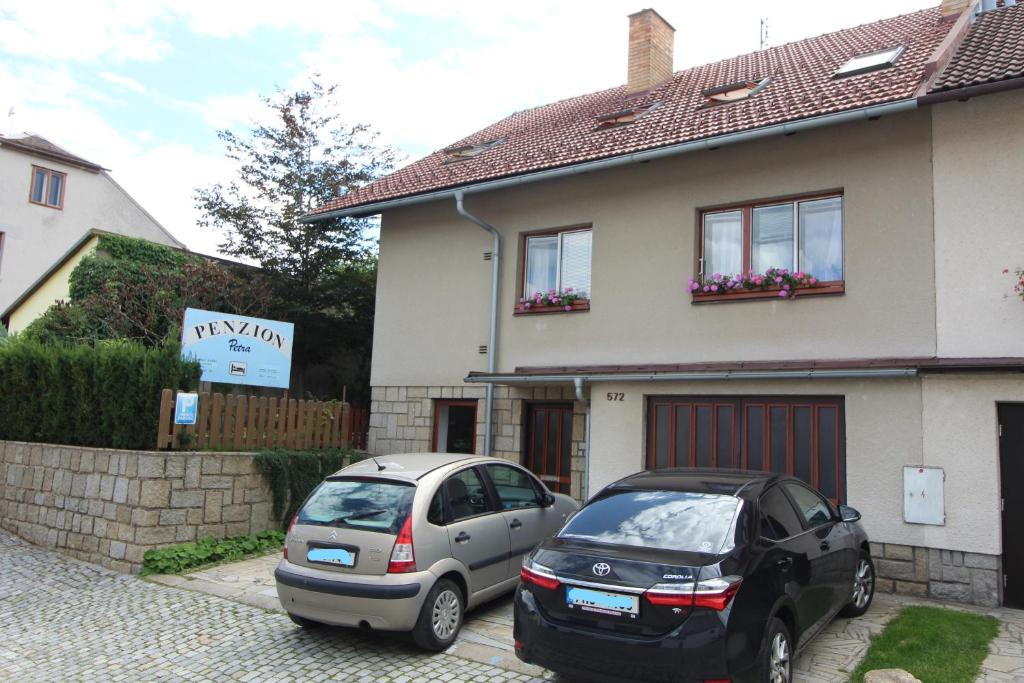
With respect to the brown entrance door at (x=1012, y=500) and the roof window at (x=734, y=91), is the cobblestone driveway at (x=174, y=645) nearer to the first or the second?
the brown entrance door at (x=1012, y=500)

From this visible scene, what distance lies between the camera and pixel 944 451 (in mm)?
7992

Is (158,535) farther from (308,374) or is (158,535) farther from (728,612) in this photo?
(308,374)

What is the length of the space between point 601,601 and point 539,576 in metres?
0.52

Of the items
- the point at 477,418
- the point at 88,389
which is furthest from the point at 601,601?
the point at 88,389

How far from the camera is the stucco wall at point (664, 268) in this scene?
8758 mm

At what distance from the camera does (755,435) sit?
9.47 meters

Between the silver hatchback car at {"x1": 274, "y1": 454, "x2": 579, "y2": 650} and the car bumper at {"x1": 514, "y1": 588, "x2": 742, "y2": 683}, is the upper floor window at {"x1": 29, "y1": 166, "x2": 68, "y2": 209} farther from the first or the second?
the car bumper at {"x1": 514, "y1": 588, "x2": 742, "y2": 683}

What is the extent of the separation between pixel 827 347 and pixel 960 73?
3365mm

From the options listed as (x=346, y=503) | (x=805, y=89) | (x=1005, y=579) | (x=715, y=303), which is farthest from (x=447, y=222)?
(x=1005, y=579)

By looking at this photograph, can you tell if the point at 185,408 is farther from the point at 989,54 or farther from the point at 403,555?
the point at 989,54

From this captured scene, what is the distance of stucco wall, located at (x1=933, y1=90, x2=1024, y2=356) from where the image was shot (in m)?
7.93

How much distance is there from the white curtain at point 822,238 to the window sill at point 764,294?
15 centimetres

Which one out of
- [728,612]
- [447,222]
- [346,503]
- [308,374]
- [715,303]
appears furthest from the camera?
[308,374]

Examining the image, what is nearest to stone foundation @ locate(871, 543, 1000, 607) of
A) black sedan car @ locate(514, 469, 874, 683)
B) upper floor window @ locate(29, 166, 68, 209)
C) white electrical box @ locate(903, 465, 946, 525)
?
white electrical box @ locate(903, 465, 946, 525)
